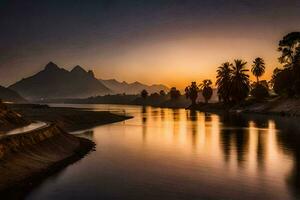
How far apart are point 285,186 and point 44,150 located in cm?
2176

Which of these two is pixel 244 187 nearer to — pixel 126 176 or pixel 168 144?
pixel 126 176

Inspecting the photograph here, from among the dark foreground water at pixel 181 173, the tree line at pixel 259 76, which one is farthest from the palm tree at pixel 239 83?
the dark foreground water at pixel 181 173

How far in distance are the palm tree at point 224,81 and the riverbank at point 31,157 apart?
419 ft

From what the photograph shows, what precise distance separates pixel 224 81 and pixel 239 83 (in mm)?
8893

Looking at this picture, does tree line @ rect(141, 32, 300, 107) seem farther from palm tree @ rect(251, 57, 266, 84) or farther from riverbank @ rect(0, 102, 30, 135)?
riverbank @ rect(0, 102, 30, 135)

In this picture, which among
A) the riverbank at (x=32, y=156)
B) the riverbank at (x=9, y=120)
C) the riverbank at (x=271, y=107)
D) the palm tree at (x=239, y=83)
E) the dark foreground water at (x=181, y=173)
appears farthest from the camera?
the palm tree at (x=239, y=83)

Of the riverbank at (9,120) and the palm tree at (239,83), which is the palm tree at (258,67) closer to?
the palm tree at (239,83)

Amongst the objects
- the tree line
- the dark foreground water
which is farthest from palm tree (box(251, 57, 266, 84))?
the dark foreground water

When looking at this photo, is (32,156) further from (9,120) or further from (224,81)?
(224,81)

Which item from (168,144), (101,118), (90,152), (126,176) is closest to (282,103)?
(101,118)

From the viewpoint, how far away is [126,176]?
3022 centimetres

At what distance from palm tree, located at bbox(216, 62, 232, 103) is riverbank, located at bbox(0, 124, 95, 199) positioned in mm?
127837

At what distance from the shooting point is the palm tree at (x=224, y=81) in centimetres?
16338

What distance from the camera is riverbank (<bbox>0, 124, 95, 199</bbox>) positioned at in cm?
2465
